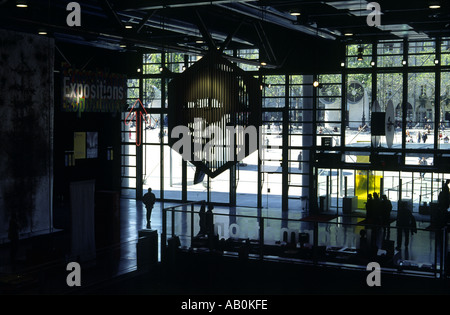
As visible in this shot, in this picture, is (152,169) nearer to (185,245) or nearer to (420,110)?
(420,110)

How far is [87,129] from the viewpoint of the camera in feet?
73.8

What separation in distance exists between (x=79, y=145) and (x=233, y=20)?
8.83 m

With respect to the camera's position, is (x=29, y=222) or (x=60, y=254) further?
(x=29, y=222)

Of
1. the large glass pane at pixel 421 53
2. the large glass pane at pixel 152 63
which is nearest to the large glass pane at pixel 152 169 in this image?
the large glass pane at pixel 152 63

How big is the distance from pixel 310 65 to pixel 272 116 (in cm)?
223

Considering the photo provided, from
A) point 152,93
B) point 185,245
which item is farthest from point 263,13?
point 152,93

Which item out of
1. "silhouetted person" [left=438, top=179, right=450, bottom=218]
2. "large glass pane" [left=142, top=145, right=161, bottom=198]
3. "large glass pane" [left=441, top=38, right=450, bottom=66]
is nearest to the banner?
"large glass pane" [left=142, top=145, right=161, bottom=198]

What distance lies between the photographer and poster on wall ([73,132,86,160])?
21984 mm
